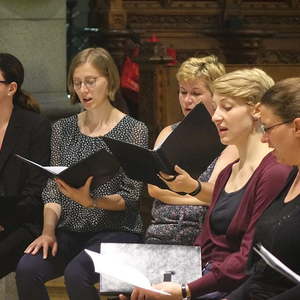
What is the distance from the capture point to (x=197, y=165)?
414 cm

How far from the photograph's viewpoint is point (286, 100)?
339cm

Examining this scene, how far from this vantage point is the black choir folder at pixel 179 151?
3.96m

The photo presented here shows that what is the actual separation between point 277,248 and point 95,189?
1571 mm

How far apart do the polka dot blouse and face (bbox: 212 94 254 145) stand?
0.90m

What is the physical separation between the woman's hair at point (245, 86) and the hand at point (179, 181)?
37 centimetres

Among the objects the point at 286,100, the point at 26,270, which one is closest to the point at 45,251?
the point at 26,270

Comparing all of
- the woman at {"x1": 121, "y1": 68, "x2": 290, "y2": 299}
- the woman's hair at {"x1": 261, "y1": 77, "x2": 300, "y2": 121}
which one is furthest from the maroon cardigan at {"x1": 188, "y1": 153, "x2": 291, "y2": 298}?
the woman's hair at {"x1": 261, "y1": 77, "x2": 300, "y2": 121}

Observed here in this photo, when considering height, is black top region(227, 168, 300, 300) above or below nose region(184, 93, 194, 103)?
below

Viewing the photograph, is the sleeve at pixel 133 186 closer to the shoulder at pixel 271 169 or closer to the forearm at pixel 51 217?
the forearm at pixel 51 217

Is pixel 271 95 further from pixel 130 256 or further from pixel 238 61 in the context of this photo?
pixel 238 61

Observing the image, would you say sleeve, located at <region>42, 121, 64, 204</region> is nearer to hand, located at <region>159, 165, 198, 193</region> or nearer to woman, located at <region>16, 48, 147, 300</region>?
woman, located at <region>16, 48, 147, 300</region>

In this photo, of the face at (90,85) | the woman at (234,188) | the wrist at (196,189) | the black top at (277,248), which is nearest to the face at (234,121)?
the woman at (234,188)

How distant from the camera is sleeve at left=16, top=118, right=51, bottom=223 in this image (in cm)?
497

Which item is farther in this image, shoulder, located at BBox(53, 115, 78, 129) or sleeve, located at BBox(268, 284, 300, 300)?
shoulder, located at BBox(53, 115, 78, 129)
